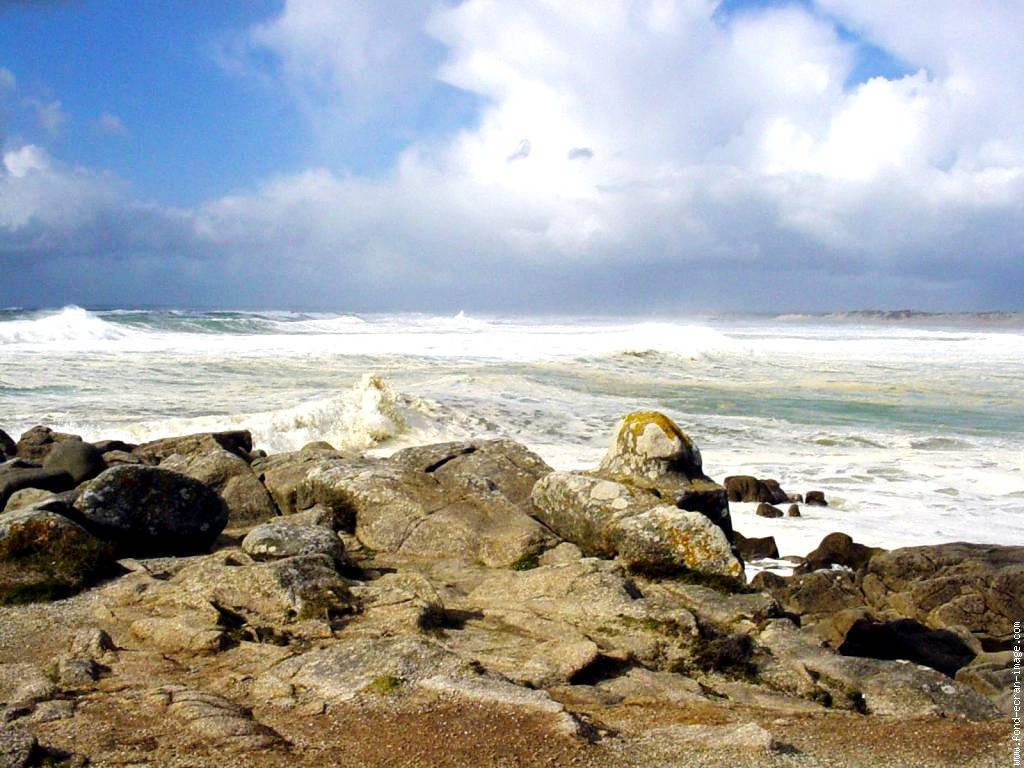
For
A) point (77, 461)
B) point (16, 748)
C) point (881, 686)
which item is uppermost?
point (16, 748)

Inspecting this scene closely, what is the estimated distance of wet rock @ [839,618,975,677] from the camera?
7.36 m

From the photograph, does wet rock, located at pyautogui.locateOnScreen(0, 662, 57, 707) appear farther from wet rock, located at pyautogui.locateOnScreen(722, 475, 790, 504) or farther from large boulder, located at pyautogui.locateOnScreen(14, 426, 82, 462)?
wet rock, located at pyautogui.locateOnScreen(722, 475, 790, 504)

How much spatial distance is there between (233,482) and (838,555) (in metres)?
6.90

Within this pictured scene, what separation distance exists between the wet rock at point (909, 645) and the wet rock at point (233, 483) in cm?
569

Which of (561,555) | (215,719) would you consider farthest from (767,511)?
(215,719)

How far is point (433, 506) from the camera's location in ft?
28.1

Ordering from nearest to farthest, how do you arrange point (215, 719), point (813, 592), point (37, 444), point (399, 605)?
1. point (215, 719)
2. point (399, 605)
3. point (813, 592)
4. point (37, 444)

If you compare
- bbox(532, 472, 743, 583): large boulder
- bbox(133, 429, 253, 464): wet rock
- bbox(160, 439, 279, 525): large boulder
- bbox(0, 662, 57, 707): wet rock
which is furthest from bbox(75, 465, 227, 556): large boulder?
bbox(133, 429, 253, 464): wet rock

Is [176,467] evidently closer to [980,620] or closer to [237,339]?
[980,620]

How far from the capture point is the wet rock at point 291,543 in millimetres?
6887

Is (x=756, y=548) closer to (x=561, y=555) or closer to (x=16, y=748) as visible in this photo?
(x=561, y=555)

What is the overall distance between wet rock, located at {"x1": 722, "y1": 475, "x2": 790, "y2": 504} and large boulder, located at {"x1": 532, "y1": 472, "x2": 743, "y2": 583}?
597cm

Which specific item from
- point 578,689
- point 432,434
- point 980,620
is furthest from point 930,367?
point 578,689

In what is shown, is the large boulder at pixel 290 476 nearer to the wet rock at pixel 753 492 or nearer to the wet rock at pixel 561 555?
the wet rock at pixel 561 555
